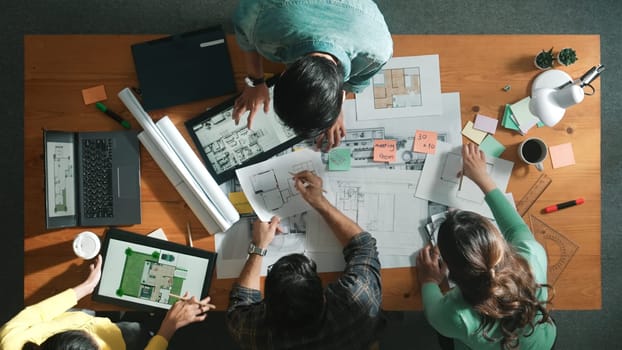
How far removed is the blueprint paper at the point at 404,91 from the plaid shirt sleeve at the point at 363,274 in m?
0.38

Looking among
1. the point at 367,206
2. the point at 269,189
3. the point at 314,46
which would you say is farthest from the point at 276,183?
the point at 314,46

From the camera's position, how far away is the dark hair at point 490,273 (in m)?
1.14

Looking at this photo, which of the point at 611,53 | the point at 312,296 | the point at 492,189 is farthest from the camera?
the point at 611,53

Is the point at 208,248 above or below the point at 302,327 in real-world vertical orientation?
above

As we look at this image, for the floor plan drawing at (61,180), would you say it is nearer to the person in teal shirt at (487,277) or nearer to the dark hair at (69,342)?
the dark hair at (69,342)

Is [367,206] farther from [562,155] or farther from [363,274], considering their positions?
[562,155]

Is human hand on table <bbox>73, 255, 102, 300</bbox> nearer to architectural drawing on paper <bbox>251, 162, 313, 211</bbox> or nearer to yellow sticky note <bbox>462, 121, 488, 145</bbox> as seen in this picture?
architectural drawing on paper <bbox>251, 162, 313, 211</bbox>

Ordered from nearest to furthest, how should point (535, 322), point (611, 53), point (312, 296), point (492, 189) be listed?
point (312, 296)
point (535, 322)
point (492, 189)
point (611, 53)

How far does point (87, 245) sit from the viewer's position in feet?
4.39

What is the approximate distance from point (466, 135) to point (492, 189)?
7.1 inches

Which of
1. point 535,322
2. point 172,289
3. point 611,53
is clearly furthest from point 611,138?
point 172,289

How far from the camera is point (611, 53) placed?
197 cm

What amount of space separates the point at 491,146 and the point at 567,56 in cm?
34

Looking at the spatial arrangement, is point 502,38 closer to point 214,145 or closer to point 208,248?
point 214,145
